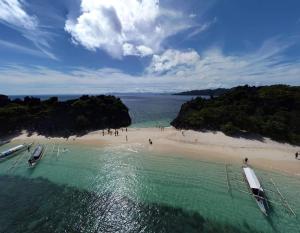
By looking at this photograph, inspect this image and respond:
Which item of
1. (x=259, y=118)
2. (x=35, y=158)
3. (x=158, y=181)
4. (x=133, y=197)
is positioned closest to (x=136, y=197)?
(x=133, y=197)

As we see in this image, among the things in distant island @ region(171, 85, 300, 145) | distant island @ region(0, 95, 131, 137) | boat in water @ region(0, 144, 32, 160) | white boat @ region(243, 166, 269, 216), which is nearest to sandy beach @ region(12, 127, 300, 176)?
distant island @ region(171, 85, 300, 145)

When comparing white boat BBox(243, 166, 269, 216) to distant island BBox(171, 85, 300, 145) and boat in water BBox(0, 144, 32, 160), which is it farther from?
boat in water BBox(0, 144, 32, 160)

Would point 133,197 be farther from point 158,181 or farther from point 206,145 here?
point 206,145

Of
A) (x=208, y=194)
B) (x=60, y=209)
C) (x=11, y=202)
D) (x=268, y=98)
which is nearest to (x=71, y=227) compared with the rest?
(x=60, y=209)

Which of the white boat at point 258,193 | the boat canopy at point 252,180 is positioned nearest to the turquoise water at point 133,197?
the white boat at point 258,193

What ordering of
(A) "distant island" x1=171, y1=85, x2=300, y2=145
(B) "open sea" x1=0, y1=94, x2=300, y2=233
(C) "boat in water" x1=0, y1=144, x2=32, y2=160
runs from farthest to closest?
(A) "distant island" x1=171, y1=85, x2=300, y2=145 → (C) "boat in water" x1=0, y1=144, x2=32, y2=160 → (B) "open sea" x1=0, y1=94, x2=300, y2=233
